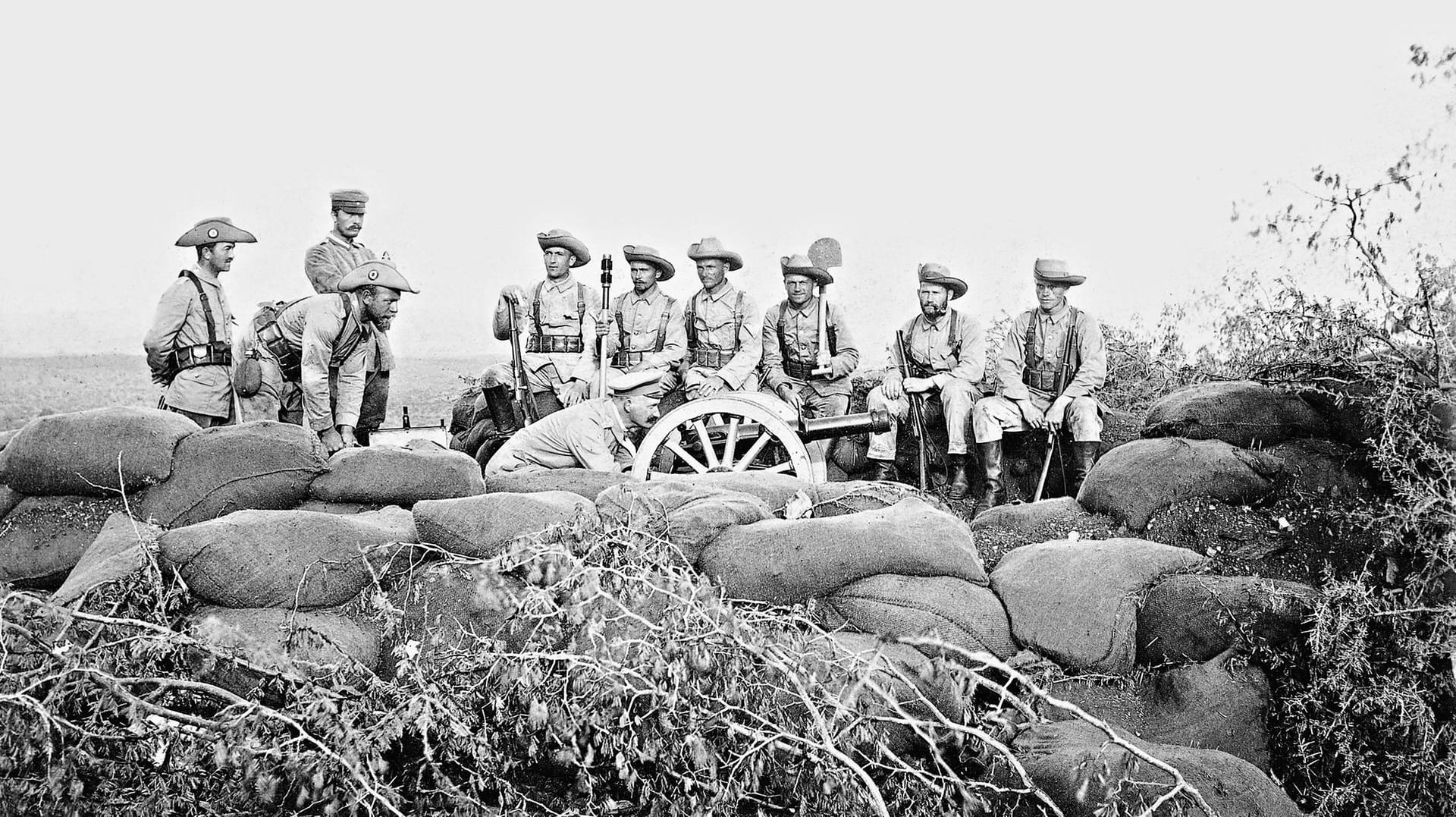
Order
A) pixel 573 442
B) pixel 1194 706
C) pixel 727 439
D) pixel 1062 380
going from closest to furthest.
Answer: pixel 1194 706 → pixel 573 442 → pixel 727 439 → pixel 1062 380

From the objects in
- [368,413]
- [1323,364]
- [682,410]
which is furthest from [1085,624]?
[368,413]

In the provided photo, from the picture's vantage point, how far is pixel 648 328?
25.1ft

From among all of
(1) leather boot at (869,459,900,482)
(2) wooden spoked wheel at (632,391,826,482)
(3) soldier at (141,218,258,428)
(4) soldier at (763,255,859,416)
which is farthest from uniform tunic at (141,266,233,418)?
(1) leather boot at (869,459,900,482)

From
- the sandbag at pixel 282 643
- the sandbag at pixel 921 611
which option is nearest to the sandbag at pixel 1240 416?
the sandbag at pixel 921 611

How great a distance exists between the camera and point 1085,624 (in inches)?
175

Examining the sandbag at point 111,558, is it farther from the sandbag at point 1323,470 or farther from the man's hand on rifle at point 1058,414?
the man's hand on rifle at point 1058,414

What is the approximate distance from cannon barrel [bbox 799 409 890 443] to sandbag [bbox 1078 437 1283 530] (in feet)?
5.00

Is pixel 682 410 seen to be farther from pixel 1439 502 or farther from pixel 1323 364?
pixel 1439 502

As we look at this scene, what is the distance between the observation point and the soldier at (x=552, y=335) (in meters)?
7.33

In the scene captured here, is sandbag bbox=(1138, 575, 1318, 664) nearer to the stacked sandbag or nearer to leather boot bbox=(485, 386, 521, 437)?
the stacked sandbag

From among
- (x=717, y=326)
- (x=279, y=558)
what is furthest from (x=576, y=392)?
(x=279, y=558)

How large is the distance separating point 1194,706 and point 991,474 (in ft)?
9.15

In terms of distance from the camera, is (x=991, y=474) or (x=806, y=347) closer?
(x=991, y=474)

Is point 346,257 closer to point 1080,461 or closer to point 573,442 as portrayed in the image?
point 573,442
